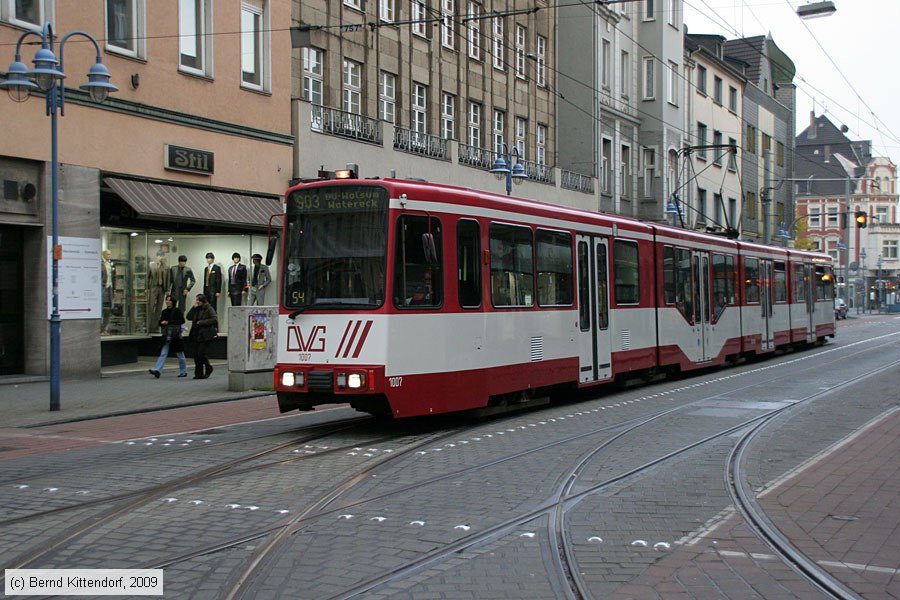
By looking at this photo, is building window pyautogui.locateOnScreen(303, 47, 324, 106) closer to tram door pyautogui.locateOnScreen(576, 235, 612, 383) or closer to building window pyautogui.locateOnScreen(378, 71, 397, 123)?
building window pyautogui.locateOnScreen(378, 71, 397, 123)

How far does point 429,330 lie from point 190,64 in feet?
43.2

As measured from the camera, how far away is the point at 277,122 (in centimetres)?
2473

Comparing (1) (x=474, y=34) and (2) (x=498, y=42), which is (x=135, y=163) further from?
(2) (x=498, y=42)

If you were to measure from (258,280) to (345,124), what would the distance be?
713 centimetres

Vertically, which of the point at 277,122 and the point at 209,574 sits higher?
the point at 277,122

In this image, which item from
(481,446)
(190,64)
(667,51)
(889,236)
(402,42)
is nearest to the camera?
(481,446)

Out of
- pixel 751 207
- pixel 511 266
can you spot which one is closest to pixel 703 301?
pixel 511 266

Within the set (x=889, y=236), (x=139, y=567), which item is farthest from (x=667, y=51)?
(x=889, y=236)

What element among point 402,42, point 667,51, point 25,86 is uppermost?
point 667,51

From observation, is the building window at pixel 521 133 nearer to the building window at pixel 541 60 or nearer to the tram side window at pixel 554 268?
the building window at pixel 541 60

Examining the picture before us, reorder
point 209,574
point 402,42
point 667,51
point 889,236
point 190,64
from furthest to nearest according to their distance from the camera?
point 889,236
point 667,51
point 402,42
point 190,64
point 209,574

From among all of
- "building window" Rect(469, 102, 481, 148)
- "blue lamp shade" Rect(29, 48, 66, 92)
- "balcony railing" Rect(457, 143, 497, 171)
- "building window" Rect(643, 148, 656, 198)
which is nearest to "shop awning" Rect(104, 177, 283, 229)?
"blue lamp shade" Rect(29, 48, 66, 92)

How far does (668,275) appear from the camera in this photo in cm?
1988

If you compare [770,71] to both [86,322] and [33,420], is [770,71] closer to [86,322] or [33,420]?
[86,322]
